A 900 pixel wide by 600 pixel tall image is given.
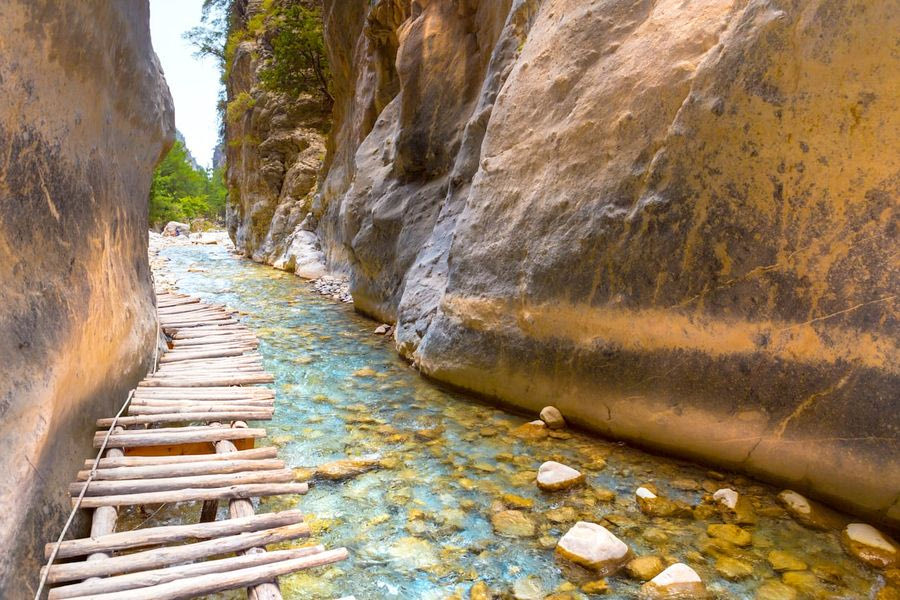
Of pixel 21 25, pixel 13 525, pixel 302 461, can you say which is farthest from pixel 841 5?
pixel 13 525

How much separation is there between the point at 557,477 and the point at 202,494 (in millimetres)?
1903

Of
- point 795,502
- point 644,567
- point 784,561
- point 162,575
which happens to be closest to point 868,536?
point 795,502

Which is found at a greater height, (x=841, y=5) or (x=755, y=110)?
(x=841, y=5)

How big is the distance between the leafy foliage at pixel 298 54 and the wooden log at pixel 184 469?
52.0ft

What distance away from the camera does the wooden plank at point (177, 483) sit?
8.09ft

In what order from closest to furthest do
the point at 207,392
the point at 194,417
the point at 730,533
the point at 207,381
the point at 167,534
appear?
the point at 167,534
the point at 730,533
the point at 194,417
the point at 207,392
the point at 207,381

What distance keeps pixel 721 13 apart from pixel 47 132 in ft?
12.4

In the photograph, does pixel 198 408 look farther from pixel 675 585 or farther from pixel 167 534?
pixel 675 585

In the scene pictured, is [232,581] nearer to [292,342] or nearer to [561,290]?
[561,290]

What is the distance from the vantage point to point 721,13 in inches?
134

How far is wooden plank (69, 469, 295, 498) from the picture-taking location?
247 cm

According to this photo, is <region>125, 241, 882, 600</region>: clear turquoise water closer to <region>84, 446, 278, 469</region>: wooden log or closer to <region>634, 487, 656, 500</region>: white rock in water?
<region>634, 487, 656, 500</region>: white rock in water

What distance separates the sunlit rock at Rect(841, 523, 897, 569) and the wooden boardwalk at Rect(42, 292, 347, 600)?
2363 mm

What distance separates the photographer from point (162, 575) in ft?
6.48
